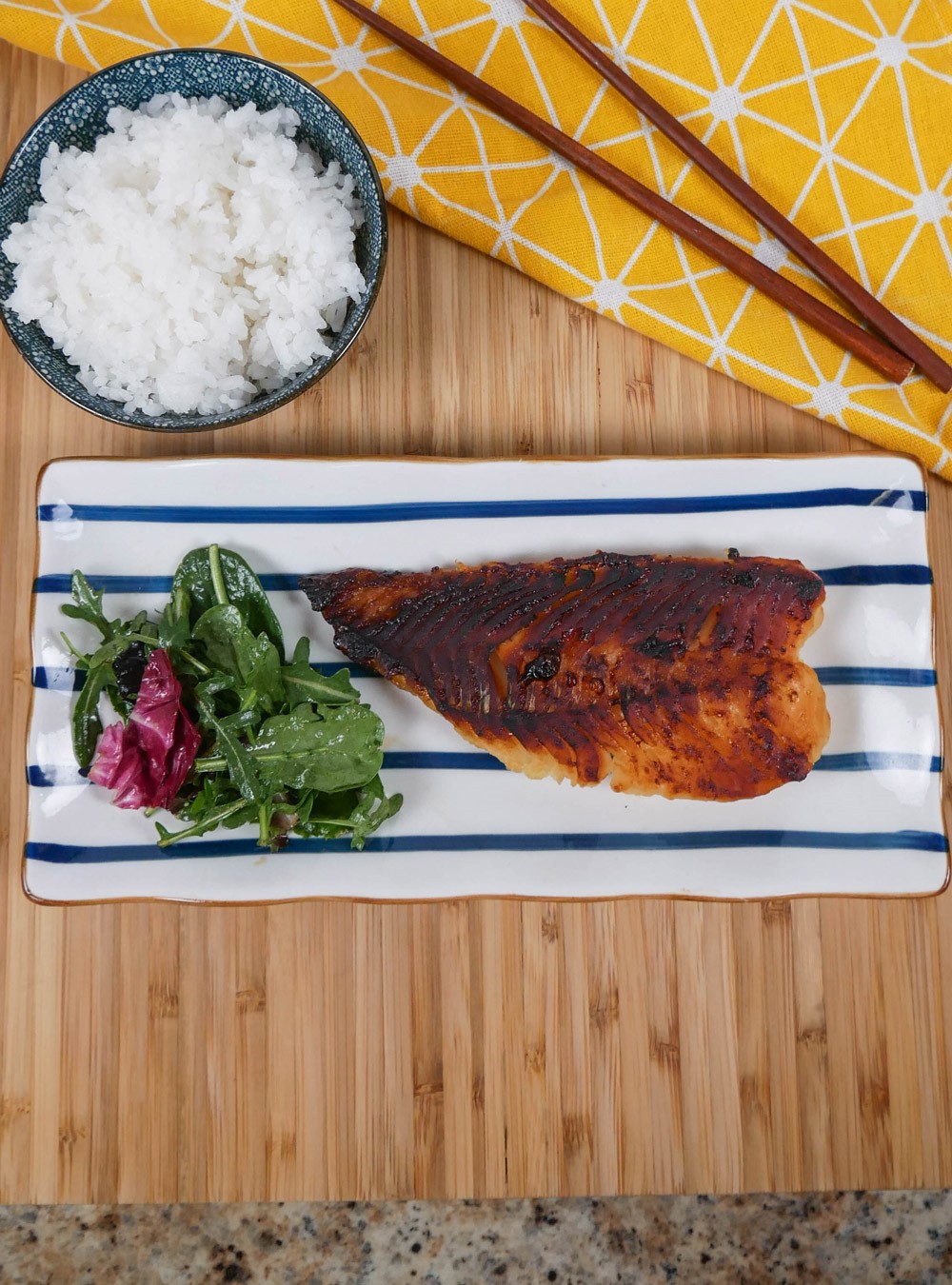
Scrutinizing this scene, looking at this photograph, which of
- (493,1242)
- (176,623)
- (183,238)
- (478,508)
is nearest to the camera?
(183,238)

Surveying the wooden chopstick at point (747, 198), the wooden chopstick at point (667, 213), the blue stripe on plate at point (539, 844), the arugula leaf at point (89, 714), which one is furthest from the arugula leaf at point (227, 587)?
the wooden chopstick at point (747, 198)

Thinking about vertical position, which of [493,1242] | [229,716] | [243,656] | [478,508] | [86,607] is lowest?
[493,1242]

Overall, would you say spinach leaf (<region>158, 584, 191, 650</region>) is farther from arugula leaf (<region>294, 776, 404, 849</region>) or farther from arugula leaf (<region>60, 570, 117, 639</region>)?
arugula leaf (<region>294, 776, 404, 849</region>)

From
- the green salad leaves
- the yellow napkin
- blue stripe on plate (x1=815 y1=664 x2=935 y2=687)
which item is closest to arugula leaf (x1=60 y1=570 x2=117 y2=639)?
the green salad leaves

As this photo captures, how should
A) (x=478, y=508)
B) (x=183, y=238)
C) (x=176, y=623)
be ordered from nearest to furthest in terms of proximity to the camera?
(x=183, y=238), (x=176, y=623), (x=478, y=508)

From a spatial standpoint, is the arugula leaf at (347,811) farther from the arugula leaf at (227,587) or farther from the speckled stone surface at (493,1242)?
the speckled stone surface at (493,1242)

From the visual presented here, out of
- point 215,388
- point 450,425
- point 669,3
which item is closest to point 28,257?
point 215,388

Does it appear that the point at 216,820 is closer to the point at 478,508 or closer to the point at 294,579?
Result: the point at 294,579

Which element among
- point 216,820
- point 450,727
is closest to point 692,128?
point 450,727

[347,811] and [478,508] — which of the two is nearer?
[347,811]
